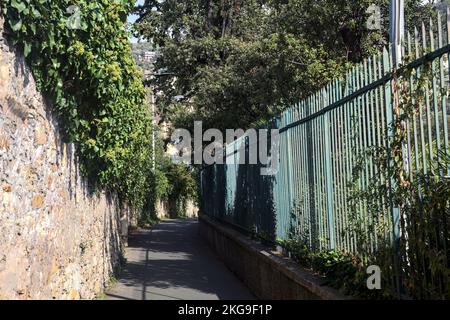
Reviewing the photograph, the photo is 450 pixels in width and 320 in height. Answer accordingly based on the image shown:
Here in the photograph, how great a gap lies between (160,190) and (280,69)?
23311 millimetres

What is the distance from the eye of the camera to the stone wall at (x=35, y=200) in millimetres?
4820

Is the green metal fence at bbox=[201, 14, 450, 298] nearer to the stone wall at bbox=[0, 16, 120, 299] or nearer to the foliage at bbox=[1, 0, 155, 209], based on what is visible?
the foliage at bbox=[1, 0, 155, 209]

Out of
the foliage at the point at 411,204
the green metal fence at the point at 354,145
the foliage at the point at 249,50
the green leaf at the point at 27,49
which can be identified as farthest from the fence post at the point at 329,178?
the foliage at the point at 249,50

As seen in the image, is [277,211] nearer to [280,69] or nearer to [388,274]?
[388,274]

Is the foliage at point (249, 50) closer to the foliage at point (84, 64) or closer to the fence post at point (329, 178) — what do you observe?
the foliage at point (84, 64)

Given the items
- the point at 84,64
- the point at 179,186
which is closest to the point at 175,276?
the point at 84,64

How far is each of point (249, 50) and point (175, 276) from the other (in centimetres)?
770

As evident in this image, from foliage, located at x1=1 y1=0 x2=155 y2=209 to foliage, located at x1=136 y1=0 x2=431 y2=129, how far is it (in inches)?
131

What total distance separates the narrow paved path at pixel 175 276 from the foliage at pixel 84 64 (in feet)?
6.92

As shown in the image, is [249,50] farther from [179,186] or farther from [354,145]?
[179,186]

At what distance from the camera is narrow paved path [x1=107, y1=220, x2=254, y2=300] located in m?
9.74

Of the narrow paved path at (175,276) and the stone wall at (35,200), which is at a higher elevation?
the stone wall at (35,200)

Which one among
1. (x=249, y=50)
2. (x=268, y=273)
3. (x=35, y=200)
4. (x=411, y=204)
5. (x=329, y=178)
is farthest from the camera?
(x=249, y=50)

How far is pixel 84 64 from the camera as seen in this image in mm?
6719
